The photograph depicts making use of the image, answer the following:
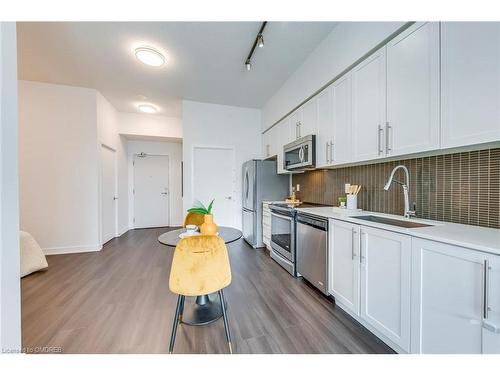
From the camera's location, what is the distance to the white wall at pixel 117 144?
3.71 metres

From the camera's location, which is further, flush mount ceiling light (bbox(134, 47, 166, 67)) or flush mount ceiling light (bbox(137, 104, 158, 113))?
flush mount ceiling light (bbox(137, 104, 158, 113))

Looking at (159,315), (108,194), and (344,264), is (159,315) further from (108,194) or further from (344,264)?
(108,194)

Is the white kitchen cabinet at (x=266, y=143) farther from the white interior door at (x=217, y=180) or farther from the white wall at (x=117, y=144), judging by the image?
the white wall at (x=117, y=144)

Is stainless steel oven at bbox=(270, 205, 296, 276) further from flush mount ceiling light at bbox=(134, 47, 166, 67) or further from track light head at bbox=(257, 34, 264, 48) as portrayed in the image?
flush mount ceiling light at bbox=(134, 47, 166, 67)

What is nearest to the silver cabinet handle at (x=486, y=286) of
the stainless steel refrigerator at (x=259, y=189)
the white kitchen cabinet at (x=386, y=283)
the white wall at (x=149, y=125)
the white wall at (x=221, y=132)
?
the white kitchen cabinet at (x=386, y=283)

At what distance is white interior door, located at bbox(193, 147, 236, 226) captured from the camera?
162 inches

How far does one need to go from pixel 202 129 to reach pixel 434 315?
410 centimetres

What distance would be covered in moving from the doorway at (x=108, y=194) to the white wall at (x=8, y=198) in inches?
134

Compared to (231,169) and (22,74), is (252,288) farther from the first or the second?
(22,74)

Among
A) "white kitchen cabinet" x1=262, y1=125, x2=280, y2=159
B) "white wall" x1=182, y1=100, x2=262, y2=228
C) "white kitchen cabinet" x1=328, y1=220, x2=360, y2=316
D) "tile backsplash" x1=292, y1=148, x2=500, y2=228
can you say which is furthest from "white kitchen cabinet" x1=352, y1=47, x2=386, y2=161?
"white wall" x1=182, y1=100, x2=262, y2=228

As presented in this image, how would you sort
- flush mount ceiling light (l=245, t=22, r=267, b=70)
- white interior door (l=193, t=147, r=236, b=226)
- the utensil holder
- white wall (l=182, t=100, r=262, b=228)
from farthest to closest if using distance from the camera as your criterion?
white interior door (l=193, t=147, r=236, b=226) → white wall (l=182, t=100, r=262, b=228) → the utensil holder → flush mount ceiling light (l=245, t=22, r=267, b=70)

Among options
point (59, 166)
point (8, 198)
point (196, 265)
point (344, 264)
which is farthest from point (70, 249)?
point (344, 264)

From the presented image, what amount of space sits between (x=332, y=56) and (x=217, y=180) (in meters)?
2.96

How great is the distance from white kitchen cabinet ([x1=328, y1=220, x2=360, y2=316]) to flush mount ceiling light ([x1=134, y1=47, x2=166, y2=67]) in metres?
2.90
